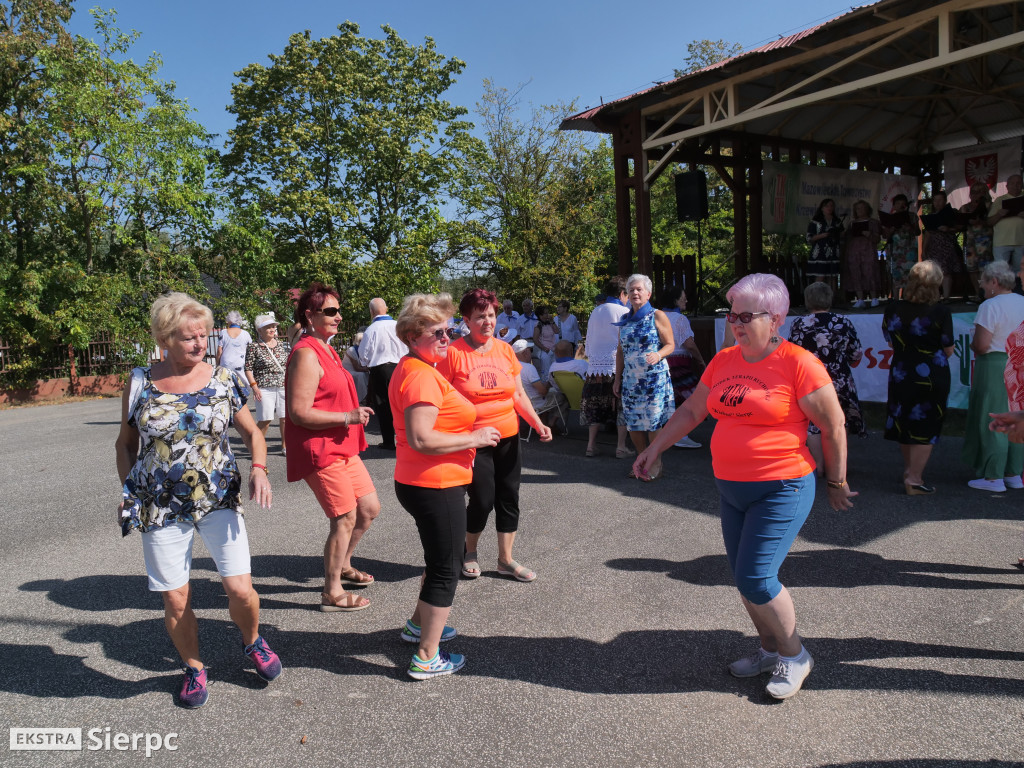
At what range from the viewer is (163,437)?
2.82 meters

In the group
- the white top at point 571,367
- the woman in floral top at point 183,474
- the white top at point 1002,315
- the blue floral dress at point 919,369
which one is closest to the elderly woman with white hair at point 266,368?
the white top at point 571,367

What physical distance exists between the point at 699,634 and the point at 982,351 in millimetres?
3330

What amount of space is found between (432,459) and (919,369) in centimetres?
445

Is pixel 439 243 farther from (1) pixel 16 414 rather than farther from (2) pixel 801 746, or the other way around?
(2) pixel 801 746

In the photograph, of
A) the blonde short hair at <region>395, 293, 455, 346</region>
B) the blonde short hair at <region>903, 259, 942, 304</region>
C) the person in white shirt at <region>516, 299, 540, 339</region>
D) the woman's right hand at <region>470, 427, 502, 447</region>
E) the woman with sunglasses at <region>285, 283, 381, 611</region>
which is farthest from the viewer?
the person in white shirt at <region>516, 299, 540, 339</region>

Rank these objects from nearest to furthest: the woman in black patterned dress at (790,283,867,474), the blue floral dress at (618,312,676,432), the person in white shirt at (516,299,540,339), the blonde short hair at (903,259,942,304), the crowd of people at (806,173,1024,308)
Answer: the blonde short hair at (903,259,942,304) < the woman in black patterned dress at (790,283,867,474) < the blue floral dress at (618,312,676,432) < the crowd of people at (806,173,1024,308) < the person in white shirt at (516,299,540,339)

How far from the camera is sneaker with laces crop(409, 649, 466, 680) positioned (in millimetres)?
3068

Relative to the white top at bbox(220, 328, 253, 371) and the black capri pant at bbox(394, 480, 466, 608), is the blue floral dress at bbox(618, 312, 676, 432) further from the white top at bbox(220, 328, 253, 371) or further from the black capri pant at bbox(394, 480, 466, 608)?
the white top at bbox(220, 328, 253, 371)

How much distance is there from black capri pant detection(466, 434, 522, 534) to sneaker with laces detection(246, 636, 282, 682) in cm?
130

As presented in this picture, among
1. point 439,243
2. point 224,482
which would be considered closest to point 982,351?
point 224,482

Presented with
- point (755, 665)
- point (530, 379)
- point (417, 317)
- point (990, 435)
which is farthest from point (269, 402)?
point (990, 435)

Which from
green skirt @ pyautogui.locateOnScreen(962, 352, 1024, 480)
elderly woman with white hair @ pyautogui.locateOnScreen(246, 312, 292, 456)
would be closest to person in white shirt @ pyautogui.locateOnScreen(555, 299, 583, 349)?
→ elderly woman with white hair @ pyautogui.locateOnScreen(246, 312, 292, 456)

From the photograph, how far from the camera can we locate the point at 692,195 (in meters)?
12.6

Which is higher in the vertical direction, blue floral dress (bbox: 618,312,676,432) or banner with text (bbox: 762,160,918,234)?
banner with text (bbox: 762,160,918,234)
